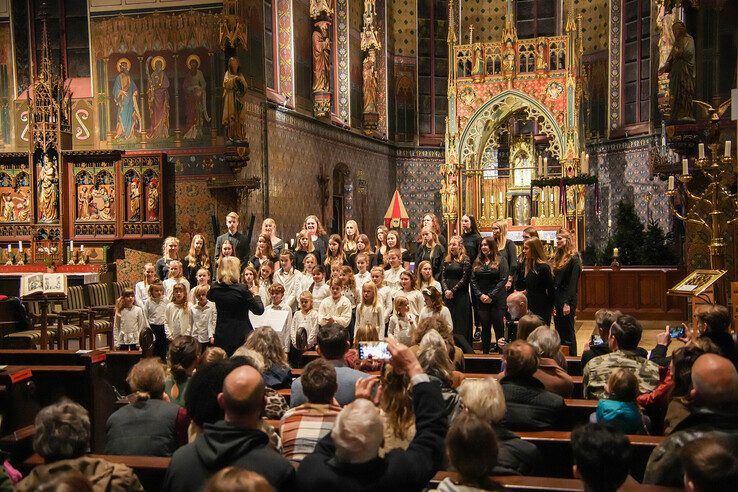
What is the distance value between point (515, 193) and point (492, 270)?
11.3 meters

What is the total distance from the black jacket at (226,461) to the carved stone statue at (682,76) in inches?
432

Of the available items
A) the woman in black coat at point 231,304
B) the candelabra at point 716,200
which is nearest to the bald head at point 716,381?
the woman in black coat at point 231,304

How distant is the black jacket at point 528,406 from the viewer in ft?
13.5

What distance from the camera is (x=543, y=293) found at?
846 centimetres

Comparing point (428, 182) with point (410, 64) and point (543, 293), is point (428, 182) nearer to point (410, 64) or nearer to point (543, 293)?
point (410, 64)

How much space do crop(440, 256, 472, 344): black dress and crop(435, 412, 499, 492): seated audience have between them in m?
6.43

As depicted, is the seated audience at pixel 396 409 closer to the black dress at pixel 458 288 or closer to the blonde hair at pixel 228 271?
the blonde hair at pixel 228 271

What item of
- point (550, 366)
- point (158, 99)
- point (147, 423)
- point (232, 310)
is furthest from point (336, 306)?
point (158, 99)

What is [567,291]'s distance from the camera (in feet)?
28.1

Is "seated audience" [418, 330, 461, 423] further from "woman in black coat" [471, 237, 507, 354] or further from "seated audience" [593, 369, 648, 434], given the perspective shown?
"woman in black coat" [471, 237, 507, 354]

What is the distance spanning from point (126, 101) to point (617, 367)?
1134cm

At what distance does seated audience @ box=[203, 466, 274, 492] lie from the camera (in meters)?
2.19

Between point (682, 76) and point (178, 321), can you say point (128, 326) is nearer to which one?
point (178, 321)

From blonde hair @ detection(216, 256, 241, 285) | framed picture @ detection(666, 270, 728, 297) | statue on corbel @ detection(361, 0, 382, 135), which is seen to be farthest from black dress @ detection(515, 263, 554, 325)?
statue on corbel @ detection(361, 0, 382, 135)
